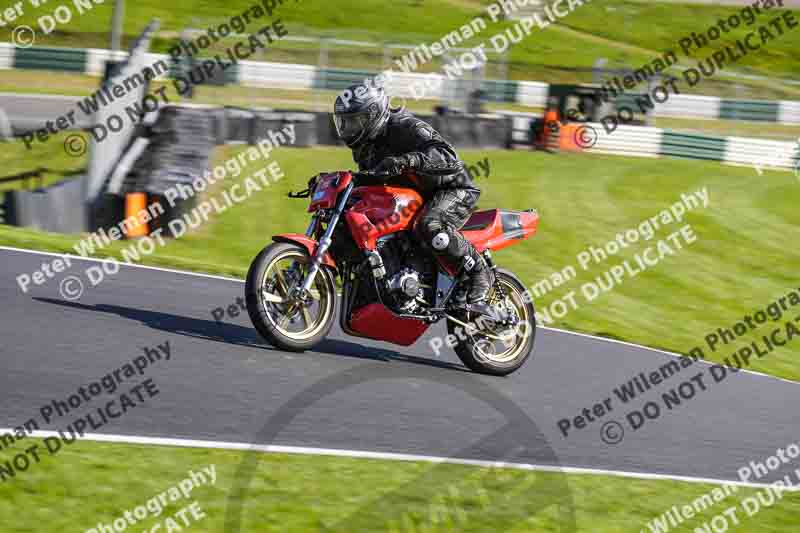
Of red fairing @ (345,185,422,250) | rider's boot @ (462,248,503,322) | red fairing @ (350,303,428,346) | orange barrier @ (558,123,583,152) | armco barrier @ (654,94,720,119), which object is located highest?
red fairing @ (345,185,422,250)

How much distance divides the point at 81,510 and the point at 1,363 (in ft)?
7.61

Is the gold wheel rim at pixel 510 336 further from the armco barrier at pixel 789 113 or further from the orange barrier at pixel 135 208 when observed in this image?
the armco barrier at pixel 789 113

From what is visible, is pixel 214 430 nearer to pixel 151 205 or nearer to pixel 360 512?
pixel 360 512

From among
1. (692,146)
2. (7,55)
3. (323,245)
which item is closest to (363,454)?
(323,245)

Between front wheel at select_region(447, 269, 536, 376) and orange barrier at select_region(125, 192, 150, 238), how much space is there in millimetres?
7703

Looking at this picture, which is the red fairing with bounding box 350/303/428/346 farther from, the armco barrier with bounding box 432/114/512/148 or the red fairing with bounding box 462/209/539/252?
the armco barrier with bounding box 432/114/512/148

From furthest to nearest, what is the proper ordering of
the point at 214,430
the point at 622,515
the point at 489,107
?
the point at 489,107 < the point at 214,430 < the point at 622,515

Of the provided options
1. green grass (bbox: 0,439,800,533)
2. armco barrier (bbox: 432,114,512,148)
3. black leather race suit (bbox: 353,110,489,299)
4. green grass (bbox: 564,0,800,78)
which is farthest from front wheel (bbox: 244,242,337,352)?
green grass (bbox: 564,0,800,78)

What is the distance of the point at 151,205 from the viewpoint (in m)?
14.8

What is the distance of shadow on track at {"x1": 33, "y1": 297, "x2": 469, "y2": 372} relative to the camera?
25.9ft

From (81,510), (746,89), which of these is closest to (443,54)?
(746,89)

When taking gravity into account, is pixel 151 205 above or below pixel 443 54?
below

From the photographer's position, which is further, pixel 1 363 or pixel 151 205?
pixel 151 205

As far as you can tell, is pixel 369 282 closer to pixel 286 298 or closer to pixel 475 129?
pixel 286 298
